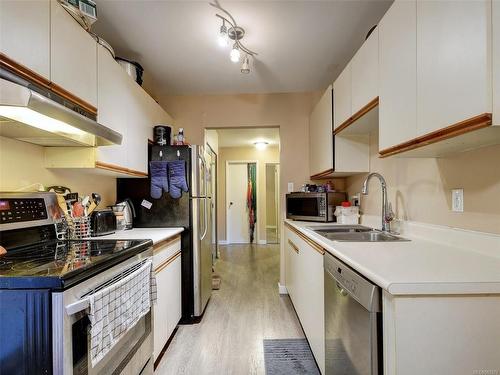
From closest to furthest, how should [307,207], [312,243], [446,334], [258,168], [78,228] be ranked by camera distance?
1. [446,334]
2. [78,228]
3. [312,243]
4. [307,207]
5. [258,168]

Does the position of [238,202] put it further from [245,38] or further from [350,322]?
[350,322]

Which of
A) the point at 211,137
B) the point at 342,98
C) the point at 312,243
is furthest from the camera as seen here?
the point at 211,137

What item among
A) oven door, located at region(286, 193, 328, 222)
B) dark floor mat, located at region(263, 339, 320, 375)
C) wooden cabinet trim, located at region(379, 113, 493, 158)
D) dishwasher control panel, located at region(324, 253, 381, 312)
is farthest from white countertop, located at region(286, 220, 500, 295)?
oven door, located at region(286, 193, 328, 222)

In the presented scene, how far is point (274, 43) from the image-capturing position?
2072mm

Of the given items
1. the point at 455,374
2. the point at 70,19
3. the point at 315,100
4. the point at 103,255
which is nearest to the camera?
the point at 455,374

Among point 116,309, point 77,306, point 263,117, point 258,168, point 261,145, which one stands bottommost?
point 116,309

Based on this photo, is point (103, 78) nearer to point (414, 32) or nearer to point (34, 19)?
point (34, 19)

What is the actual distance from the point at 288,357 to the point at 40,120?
2030 mm

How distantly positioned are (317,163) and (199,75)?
1531 millimetres

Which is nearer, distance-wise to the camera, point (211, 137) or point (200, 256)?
point (200, 256)

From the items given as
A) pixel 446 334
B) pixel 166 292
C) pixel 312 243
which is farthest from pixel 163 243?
pixel 446 334

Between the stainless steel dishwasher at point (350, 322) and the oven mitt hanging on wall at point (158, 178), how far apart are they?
5.00 ft

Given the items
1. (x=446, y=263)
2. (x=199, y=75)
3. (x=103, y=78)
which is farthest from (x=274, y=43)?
(x=446, y=263)

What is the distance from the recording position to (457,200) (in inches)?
49.9
